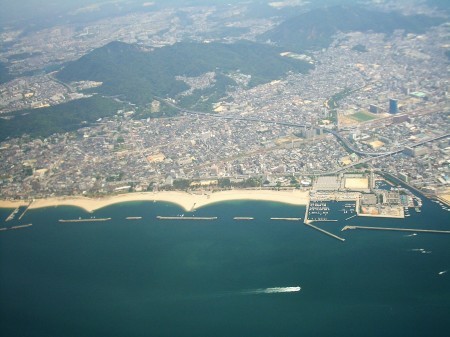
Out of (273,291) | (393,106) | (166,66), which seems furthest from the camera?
(166,66)

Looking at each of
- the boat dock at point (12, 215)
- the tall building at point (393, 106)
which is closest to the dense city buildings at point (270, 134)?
the tall building at point (393, 106)

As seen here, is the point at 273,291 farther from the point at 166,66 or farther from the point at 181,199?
the point at 166,66

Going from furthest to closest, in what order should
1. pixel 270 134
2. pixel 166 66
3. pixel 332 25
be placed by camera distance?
pixel 332 25, pixel 166 66, pixel 270 134

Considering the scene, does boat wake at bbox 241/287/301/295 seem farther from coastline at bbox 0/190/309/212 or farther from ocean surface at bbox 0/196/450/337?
coastline at bbox 0/190/309/212

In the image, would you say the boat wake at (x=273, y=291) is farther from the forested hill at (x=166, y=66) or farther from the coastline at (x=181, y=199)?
the forested hill at (x=166, y=66)

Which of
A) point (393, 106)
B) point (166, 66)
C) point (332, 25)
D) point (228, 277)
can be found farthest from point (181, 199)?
point (332, 25)

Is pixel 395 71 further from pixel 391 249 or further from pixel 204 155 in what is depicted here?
pixel 391 249
